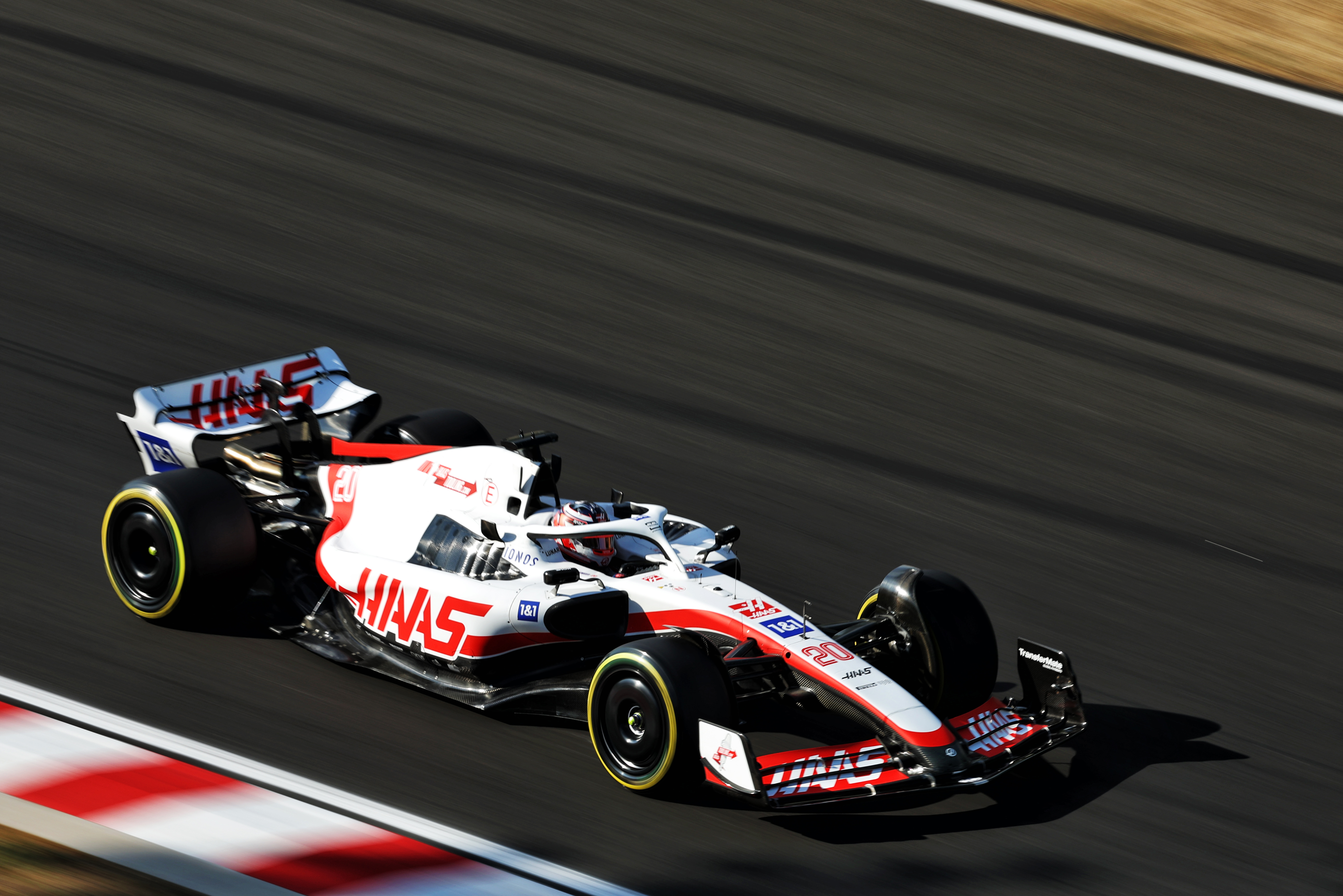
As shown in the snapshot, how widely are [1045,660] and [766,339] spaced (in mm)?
4893

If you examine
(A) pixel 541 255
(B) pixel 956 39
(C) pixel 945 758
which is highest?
(B) pixel 956 39

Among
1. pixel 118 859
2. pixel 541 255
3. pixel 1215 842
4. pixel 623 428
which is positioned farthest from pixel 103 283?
pixel 1215 842

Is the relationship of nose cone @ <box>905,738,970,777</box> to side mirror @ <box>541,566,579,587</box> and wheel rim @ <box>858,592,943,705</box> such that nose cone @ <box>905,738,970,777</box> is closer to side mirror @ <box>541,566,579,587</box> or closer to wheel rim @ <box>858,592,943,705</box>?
wheel rim @ <box>858,592,943,705</box>

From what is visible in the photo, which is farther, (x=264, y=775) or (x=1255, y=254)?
(x=1255, y=254)

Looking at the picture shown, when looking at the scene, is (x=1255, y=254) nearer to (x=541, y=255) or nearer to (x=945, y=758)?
(x=541, y=255)

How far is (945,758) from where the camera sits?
253 inches

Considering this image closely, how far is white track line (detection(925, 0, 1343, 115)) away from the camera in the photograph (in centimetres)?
1497

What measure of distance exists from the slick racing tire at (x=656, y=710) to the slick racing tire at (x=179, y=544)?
200 centimetres

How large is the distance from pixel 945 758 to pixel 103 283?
290 inches

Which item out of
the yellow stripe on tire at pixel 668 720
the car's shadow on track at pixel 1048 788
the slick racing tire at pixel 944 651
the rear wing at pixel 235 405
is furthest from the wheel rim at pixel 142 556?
the slick racing tire at pixel 944 651

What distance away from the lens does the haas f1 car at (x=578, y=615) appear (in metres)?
6.46

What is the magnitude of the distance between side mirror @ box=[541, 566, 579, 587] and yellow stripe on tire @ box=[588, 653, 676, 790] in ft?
1.42

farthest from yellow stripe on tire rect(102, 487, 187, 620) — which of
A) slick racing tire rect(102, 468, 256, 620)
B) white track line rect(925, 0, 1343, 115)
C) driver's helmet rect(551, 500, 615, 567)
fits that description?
white track line rect(925, 0, 1343, 115)

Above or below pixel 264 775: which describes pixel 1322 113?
above
